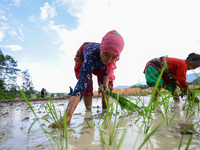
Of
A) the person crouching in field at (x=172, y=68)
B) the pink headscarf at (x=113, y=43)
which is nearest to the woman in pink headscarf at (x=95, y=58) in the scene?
the pink headscarf at (x=113, y=43)

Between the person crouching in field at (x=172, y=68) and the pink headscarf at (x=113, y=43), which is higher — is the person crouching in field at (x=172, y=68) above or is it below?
below

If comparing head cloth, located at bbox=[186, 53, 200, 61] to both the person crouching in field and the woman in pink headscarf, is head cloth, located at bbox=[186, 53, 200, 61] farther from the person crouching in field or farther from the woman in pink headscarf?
the woman in pink headscarf

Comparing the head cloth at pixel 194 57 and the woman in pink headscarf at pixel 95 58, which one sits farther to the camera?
the head cloth at pixel 194 57

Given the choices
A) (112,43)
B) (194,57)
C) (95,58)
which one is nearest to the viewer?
(112,43)

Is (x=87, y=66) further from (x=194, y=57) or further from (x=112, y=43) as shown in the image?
(x=194, y=57)

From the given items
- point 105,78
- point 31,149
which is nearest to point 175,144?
point 31,149

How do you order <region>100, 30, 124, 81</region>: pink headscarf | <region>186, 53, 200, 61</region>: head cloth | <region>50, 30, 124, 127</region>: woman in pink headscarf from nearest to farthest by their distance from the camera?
<region>50, 30, 124, 127</region>: woman in pink headscarf
<region>100, 30, 124, 81</region>: pink headscarf
<region>186, 53, 200, 61</region>: head cloth

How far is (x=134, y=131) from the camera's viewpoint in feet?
4.13

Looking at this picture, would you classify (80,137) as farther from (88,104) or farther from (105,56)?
(88,104)

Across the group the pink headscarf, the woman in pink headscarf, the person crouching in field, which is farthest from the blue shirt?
the person crouching in field

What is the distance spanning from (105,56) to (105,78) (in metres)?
0.65

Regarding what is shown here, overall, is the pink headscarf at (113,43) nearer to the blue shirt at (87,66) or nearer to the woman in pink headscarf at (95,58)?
the woman in pink headscarf at (95,58)

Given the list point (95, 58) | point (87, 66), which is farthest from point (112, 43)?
point (87, 66)

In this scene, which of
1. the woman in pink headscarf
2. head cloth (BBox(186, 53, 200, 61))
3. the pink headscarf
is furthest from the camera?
head cloth (BBox(186, 53, 200, 61))
